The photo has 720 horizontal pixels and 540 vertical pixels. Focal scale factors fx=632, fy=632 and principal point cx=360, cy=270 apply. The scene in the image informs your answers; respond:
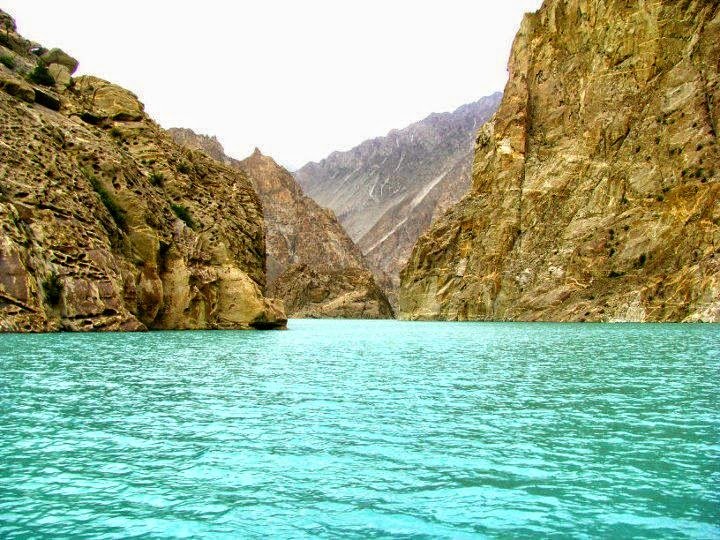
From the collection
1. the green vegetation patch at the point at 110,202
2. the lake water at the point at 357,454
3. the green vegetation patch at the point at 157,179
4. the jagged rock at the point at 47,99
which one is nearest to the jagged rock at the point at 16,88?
the jagged rock at the point at 47,99

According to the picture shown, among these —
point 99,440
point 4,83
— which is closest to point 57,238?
point 4,83

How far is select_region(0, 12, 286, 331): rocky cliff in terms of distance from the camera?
38.1 metres

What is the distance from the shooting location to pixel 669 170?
79.1m

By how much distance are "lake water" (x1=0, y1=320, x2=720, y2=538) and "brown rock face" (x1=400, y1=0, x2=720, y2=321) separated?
57.8m

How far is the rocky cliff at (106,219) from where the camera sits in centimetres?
3812

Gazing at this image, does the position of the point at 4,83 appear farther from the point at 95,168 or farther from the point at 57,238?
the point at 57,238

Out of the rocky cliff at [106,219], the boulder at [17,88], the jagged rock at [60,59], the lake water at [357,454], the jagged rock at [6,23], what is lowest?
the lake water at [357,454]

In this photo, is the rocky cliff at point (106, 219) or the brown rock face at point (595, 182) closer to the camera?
the rocky cliff at point (106, 219)

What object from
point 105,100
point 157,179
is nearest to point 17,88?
point 105,100

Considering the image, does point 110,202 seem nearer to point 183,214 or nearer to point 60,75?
point 183,214

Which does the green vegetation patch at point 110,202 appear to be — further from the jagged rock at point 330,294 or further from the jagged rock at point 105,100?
the jagged rock at point 330,294

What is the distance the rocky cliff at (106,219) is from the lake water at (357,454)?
18414 mm

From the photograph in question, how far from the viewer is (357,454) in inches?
417

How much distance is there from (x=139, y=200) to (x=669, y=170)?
6367cm
